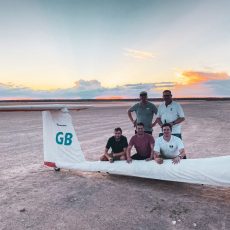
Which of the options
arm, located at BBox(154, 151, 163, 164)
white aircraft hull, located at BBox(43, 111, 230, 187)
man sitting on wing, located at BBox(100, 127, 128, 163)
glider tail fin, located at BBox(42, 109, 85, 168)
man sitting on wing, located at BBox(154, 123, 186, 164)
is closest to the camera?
white aircraft hull, located at BBox(43, 111, 230, 187)

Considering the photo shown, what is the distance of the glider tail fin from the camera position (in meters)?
7.34

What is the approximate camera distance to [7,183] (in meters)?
6.64

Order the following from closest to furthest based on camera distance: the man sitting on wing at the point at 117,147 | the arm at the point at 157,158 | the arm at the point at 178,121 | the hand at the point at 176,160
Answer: the hand at the point at 176,160, the arm at the point at 157,158, the arm at the point at 178,121, the man sitting on wing at the point at 117,147

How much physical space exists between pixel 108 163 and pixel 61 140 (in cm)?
128

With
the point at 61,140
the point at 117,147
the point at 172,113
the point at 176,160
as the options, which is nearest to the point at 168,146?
the point at 176,160

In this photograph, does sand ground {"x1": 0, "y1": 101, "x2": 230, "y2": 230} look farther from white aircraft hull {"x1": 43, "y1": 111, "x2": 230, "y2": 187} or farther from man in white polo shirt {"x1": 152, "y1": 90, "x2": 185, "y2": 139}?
man in white polo shirt {"x1": 152, "y1": 90, "x2": 185, "y2": 139}

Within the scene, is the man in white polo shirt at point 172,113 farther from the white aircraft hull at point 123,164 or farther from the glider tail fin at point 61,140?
the glider tail fin at point 61,140

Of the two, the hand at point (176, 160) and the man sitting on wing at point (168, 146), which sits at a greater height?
the man sitting on wing at point (168, 146)

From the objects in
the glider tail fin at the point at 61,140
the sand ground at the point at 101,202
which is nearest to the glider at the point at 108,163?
the glider tail fin at the point at 61,140

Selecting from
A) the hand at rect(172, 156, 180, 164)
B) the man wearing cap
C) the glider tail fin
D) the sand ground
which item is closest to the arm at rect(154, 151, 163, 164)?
the hand at rect(172, 156, 180, 164)

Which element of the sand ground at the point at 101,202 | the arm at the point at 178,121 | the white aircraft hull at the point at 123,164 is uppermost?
the arm at the point at 178,121

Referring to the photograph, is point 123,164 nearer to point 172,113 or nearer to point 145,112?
point 145,112

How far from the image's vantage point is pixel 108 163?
6930 mm

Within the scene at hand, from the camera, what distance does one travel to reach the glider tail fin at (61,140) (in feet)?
24.1
